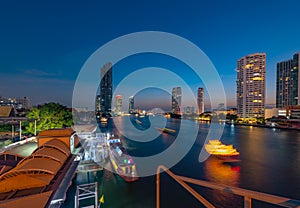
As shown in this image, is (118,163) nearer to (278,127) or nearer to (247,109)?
(278,127)

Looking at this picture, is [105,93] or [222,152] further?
[105,93]

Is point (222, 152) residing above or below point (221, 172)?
above

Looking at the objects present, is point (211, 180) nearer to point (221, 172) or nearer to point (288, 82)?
point (221, 172)

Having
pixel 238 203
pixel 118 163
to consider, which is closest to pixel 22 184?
pixel 118 163

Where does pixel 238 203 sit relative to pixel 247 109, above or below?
below

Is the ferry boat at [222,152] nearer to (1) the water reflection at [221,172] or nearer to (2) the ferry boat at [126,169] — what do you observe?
(1) the water reflection at [221,172]

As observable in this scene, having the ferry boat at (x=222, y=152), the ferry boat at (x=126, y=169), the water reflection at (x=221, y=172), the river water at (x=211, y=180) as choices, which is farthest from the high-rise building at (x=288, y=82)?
the ferry boat at (x=126, y=169)

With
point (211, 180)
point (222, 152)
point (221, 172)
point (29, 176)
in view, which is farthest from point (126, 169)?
point (222, 152)

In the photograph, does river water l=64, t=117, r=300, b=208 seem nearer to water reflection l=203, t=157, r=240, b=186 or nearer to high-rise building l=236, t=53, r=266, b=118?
water reflection l=203, t=157, r=240, b=186
